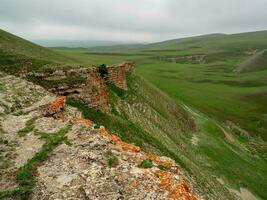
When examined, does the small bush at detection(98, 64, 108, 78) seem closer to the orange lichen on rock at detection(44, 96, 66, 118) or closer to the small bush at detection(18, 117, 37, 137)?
the orange lichen on rock at detection(44, 96, 66, 118)

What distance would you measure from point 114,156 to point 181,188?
4.22 meters

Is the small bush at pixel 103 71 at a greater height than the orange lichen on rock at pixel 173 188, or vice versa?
the orange lichen on rock at pixel 173 188

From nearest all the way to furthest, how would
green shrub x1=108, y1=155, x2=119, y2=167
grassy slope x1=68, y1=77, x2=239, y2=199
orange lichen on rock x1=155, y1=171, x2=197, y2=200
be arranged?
orange lichen on rock x1=155, y1=171, x2=197, y2=200 < green shrub x1=108, y1=155, x2=119, y2=167 < grassy slope x1=68, y1=77, x2=239, y2=199

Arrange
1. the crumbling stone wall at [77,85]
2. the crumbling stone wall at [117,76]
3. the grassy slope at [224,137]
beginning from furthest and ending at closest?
1. the grassy slope at [224,137]
2. the crumbling stone wall at [117,76]
3. the crumbling stone wall at [77,85]

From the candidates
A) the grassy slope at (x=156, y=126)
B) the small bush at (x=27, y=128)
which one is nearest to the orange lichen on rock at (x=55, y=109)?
the small bush at (x=27, y=128)

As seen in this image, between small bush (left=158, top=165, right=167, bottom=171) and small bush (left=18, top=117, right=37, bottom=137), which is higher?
small bush (left=158, top=165, right=167, bottom=171)

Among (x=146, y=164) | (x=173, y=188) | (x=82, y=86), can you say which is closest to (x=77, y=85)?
(x=82, y=86)

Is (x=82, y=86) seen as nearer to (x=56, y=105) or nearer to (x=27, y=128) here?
(x=56, y=105)

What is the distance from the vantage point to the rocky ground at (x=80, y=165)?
1642 centimetres

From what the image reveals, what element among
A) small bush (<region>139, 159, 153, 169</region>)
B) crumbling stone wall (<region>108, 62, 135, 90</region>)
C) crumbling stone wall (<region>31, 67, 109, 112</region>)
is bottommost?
crumbling stone wall (<region>108, 62, 135, 90</region>)

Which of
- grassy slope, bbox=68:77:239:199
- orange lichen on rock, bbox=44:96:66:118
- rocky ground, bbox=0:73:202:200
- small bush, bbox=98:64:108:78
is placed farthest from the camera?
small bush, bbox=98:64:108:78

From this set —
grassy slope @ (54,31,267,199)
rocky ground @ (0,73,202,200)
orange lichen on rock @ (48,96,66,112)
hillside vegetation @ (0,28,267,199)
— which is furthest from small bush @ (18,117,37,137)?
grassy slope @ (54,31,267,199)

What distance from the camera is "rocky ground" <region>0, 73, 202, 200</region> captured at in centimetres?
1642

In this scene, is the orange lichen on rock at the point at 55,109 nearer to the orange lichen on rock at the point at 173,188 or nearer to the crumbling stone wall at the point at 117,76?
the orange lichen on rock at the point at 173,188
